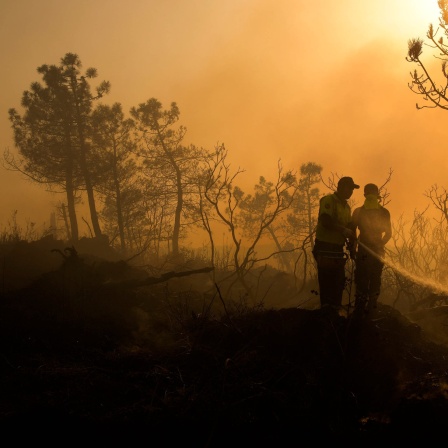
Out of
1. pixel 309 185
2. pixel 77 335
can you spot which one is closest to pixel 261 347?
pixel 77 335

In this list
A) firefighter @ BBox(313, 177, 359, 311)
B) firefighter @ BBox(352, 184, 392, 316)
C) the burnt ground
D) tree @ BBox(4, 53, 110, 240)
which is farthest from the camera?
tree @ BBox(4, 53, 110, 240)

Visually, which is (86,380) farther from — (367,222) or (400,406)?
(367,222)

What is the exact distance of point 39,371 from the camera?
4.59m

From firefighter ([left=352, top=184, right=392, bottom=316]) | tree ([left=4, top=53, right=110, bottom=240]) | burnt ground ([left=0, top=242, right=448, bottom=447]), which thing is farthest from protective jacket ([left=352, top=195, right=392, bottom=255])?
tree ([left=4, top=53, right=110, bottom=240])

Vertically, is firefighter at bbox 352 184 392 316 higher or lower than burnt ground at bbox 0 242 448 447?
higher

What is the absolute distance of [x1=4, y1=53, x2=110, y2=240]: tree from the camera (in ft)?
74.5

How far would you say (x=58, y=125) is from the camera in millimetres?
23031

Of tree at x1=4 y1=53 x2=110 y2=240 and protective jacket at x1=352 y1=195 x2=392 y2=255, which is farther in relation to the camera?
tree at x1=4 y1=53 x2=110 y2=240

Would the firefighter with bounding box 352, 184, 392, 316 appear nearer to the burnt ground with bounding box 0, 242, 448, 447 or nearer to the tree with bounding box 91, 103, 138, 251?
the burnt ground with bounding box 0, 242, 448, 447

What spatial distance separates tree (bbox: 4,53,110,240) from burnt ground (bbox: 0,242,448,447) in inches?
684

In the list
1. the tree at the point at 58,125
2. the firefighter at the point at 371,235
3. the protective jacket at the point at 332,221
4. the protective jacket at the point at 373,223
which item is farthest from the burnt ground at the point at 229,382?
the tree at the point at 58,125

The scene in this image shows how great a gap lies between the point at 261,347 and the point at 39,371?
2366 millimetres

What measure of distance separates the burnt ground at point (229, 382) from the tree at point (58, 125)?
684 inches

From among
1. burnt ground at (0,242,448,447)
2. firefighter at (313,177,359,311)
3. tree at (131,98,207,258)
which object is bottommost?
burnt ground at (0,242,448,447)
